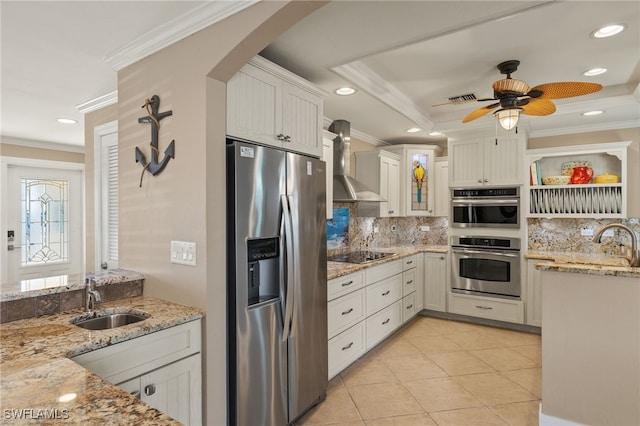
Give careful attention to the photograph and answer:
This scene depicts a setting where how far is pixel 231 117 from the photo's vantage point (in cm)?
200

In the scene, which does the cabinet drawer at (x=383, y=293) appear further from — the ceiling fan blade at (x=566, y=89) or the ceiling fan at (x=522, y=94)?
the ceiling fan blade at (x=566, y=89)

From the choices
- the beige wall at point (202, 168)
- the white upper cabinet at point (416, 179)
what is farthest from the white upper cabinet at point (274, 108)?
the white upper cabinet at point (416, 179)

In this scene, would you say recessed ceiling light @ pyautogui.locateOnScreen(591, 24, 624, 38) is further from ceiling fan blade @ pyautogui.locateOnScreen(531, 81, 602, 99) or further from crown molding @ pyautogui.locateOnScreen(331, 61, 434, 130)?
crown molding @ pyautogui.locateOnScreen(331, 61, 434, 130)

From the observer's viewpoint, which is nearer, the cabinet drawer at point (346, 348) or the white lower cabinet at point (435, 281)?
the cabinet drawer at point (346, 348)

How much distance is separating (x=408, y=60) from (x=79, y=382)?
271 cm

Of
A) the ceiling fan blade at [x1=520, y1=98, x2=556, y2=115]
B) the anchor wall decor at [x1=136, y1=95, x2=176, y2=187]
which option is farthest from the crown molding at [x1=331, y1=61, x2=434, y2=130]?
the anchor wall decor at [x1=136, y1=95, x2=176, y2=187]

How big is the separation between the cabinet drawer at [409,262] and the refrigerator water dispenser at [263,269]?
2358 millimetres

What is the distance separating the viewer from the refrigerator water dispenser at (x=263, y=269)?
204 cm

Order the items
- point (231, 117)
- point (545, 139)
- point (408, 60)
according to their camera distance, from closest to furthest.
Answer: point (231, 117) → point (408, 60) → point (545, 139)

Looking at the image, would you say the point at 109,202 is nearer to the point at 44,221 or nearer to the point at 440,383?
the point at 44,221

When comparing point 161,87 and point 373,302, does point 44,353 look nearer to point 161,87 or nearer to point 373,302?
point 161,87

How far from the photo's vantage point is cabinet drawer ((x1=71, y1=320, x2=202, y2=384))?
1447 mm

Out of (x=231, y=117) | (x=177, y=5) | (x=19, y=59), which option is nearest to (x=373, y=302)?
(x=231, y=117)

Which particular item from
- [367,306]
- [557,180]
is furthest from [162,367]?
[557,180]
